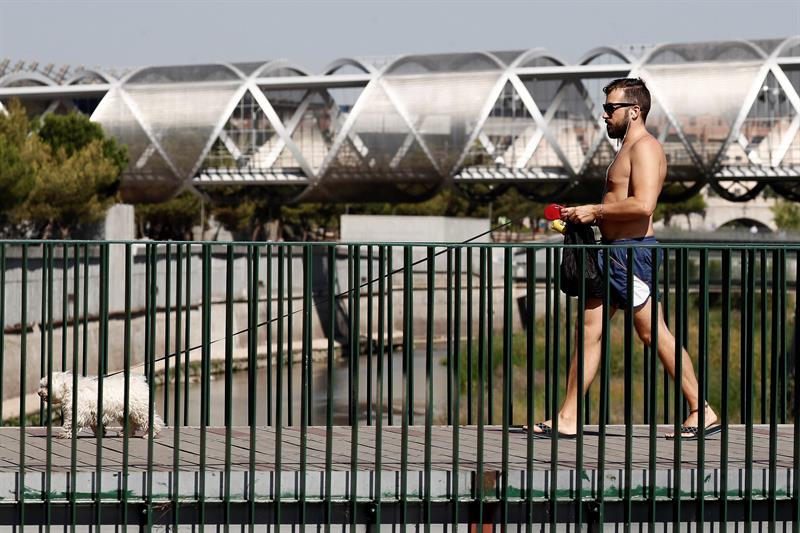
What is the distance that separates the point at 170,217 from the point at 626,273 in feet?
240

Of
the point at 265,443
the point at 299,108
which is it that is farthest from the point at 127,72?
the point at 265,443

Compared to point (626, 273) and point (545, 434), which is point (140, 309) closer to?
point (545, 434)

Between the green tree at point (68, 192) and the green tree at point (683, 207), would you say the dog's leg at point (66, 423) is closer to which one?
the green tree at point (68, 192)

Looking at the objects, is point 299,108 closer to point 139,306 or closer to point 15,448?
point 139,306

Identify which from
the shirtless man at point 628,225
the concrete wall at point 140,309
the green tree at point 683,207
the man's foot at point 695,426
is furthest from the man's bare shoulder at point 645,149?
the green tree at point 683,207

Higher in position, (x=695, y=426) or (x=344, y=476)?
(x=695, y=426)

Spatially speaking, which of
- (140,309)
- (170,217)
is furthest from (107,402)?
(170,217)

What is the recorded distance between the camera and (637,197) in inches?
294

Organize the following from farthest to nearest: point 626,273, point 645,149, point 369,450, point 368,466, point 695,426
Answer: point 695,426 → point 645,149 → point 369,450 → point 626,273 → point 368,466

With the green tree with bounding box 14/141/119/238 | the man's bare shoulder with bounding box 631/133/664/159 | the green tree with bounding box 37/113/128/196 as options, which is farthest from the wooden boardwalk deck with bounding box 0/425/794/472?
the green tree with bounding box 37/113/128/196

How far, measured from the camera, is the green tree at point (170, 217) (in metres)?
77.3

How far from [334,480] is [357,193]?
67.0 meters

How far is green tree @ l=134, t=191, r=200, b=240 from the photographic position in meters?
77.3

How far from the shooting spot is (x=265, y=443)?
7.52 meters
